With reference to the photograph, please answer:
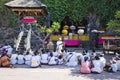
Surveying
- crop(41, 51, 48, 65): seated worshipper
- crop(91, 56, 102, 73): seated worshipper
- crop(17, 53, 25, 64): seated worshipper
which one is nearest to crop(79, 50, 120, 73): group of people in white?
crop(91, 56, 102, 73): seated worshipper

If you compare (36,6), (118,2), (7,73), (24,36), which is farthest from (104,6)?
(7,73)

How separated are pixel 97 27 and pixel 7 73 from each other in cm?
1664

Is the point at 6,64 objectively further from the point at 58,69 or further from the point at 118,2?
the point at 118,2

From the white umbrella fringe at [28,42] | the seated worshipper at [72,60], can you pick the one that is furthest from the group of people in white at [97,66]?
the white umbrella fringe at [28,42]

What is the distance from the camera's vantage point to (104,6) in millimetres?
23688

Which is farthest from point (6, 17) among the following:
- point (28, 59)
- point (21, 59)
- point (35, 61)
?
point (35, 61)

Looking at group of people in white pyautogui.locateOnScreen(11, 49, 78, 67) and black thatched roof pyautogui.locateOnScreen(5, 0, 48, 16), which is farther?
black thatched roof pyautogui.locateOnScreen(5, 0, 48, 16)

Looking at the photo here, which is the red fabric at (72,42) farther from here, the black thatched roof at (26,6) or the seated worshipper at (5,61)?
the seated worshipper at (5,61)

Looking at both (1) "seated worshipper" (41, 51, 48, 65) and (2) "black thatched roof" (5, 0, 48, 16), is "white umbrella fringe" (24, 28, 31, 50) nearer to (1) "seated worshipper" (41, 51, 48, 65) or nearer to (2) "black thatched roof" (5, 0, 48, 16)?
(2) "black thatched roof" (5, 0, 48, 16)

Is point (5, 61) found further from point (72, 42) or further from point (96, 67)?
point (72, 42)

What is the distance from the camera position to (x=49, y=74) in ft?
52.2

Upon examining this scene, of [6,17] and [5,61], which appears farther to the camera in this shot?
[6,17]

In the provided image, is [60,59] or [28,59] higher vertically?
[28,59]

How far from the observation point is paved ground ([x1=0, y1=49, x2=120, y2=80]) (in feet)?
49.4
